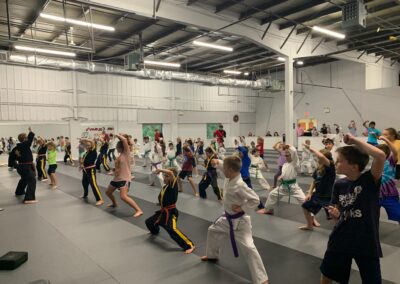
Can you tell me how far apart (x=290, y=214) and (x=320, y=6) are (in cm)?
872

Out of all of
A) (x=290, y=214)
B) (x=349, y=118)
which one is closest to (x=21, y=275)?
(x=290, y=214)

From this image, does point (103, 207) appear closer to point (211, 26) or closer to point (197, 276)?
point (197, 276)

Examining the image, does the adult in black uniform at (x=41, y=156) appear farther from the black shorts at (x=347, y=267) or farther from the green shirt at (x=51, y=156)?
the black shorts at (x=347, y=267)

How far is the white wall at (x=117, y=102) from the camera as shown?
1600cm

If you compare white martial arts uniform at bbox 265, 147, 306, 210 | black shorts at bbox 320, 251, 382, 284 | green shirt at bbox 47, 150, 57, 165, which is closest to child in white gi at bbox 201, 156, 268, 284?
black shorts at bbox 320, 251, 382, 284

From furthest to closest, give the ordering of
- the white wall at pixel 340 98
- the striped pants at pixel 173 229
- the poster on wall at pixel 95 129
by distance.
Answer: the white wall at pixel 340 98 → the poster on wall at pixel 95 129 → the striped pants at pixel 173 229

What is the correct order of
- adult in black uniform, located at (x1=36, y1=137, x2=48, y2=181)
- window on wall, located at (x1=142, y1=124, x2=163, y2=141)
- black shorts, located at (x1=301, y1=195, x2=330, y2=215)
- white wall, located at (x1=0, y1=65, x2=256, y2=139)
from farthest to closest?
window on wall, located at (x1=142, y1=124, x2=163, y2=141) → white wall, located at (x1=0, y1=65, x2=256, y2=139) → adult in black uniform, located at (x1=36, y1=137, x2=48, y2=181) → black shorts, located at (x1=301, y1=195, x2=330, y2=215)

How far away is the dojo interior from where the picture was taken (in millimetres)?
4070

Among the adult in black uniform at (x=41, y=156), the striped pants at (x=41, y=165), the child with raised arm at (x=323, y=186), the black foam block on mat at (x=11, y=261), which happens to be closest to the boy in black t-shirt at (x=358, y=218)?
the child with raised arm at (x=323, y=186)

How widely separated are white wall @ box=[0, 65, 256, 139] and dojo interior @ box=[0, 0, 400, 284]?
2.8 inches

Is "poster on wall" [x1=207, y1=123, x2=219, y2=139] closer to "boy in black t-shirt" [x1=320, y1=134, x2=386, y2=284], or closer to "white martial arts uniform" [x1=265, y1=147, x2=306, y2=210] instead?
"white martial arts uniform" [x1=265, y1=147, x2=306, y2=210]

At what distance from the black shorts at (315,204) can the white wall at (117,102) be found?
16.0 meters

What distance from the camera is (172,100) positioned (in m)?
22.0

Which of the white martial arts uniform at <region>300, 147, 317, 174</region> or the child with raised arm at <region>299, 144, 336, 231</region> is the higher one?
the child with raised arm at <region>299, 144, 336, 231</region>
